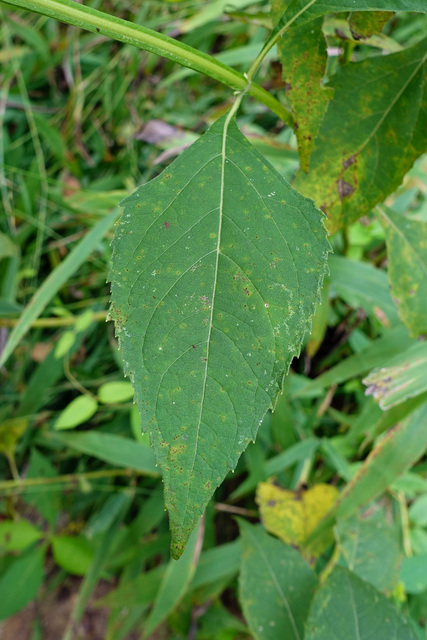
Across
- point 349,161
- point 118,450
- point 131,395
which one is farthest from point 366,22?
point 118,450

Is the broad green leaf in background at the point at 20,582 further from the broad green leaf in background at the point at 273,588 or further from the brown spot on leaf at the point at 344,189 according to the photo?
the brown spot on leaf at the point at 344,189

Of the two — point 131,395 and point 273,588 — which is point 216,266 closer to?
point 273,588

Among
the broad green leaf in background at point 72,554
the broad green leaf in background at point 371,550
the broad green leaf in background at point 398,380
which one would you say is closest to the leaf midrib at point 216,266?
the broad green leaf in background at point 398,380

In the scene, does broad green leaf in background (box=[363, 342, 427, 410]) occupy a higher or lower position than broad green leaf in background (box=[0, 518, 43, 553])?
higher

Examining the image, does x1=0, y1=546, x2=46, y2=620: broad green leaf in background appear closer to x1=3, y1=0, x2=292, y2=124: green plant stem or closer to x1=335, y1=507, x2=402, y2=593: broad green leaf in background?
x1=335, y1=507, x2=402, y2=593: broad green leaf in background

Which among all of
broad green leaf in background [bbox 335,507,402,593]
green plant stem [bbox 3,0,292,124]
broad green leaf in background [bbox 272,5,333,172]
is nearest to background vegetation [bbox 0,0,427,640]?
broad green leaf in background [bbox 335,507,402,593]

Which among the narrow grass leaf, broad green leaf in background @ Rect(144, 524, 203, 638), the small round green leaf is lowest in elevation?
broad green leaf in background @ Rect(144, 524, 203, 638)
